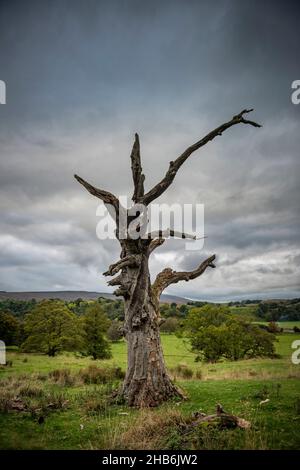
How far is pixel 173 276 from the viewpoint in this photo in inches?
619

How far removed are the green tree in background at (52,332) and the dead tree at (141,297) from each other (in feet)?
109

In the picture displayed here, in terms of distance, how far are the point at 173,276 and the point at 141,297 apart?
263 centimetres

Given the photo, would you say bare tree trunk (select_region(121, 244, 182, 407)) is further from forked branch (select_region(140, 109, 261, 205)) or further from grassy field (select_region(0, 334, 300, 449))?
forked branch (select_region(140, 109, 261, 205))

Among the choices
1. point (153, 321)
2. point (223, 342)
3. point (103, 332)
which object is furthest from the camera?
point (103, 332)

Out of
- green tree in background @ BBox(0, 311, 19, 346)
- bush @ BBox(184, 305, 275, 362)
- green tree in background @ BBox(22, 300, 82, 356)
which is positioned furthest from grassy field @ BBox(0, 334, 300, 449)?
green tree in background @ BBox(0, 311, 19, 346)

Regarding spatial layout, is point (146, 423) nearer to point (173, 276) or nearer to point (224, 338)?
point (173, 276)

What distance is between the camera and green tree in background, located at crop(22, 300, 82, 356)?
145ft

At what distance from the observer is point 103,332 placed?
157 feet

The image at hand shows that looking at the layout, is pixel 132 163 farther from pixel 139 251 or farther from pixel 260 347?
pixel 260 347

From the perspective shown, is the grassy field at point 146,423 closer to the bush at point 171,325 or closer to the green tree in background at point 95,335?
the green tree in background at point 95,335

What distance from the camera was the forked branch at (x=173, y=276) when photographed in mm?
15117

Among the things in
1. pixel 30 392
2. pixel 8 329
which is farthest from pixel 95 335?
pixel 30 392

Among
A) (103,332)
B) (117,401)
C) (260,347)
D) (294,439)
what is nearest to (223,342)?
(260,347)
